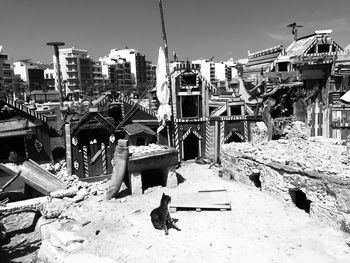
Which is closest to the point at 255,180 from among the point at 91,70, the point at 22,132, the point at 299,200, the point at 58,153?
the point at 299,200

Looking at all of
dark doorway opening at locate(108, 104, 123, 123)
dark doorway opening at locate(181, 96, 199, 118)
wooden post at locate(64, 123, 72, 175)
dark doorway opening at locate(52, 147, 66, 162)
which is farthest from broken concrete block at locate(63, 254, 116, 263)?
dark doorway opening at locate(181, 96, 199, 118)

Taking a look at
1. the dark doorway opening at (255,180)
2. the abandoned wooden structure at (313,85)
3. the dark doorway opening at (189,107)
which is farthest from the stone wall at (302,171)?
the abandoned wooden structure at (313,85)

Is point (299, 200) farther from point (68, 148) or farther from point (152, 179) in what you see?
point (68, 148)

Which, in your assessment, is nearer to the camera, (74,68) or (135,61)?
(74,68)

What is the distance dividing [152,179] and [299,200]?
28.5 feet

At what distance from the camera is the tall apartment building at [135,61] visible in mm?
103438

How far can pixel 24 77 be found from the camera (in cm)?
9819

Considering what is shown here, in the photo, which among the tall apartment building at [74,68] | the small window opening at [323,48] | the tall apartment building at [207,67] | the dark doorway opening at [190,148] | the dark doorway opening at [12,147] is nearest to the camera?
the dark doorway opening at [12,147]

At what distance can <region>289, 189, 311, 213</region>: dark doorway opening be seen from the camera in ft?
46.1

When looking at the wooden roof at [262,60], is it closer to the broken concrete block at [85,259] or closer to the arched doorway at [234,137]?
the arched doorway at [234,137]

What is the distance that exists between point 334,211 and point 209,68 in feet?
324

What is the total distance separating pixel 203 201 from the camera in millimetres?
14070

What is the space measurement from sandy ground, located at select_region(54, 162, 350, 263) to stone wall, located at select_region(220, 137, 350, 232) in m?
0.58

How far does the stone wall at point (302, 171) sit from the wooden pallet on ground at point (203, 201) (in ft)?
7.94
